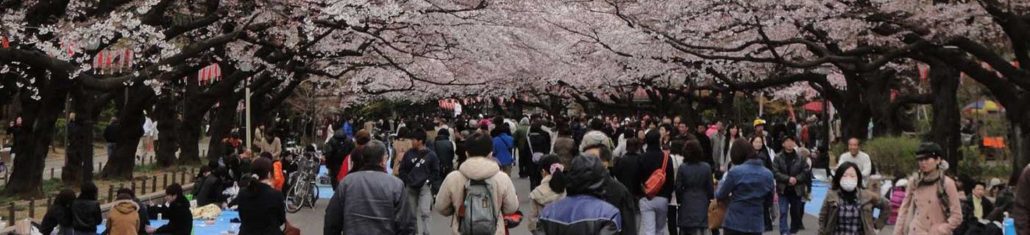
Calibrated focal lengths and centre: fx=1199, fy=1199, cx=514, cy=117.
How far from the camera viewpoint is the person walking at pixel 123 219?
995 cm

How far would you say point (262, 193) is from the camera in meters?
8.50

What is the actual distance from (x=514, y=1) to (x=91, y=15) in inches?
419

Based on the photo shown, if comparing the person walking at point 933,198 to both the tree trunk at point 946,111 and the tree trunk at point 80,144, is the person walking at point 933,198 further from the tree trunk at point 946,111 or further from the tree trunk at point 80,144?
the tree trunk at point 80,144

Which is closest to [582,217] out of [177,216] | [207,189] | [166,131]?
[177,216]

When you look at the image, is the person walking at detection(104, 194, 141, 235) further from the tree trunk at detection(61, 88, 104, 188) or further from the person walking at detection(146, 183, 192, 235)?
the tree trunk at detection(61, 88, 104, 188)

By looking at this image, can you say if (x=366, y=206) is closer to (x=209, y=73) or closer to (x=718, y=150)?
(x=718, y=150)

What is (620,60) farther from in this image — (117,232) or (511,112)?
(511,112)

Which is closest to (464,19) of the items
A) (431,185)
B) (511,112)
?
(431,185)

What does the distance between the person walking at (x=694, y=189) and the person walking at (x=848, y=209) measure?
987 millimetres

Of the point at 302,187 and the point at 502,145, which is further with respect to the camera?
the point at 502,145

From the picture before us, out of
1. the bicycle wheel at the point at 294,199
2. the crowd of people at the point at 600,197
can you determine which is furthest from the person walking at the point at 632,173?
the bicycle wheel at the point at 294,199

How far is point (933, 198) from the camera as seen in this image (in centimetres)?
835

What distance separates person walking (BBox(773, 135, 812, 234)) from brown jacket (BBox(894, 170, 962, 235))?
430 cm

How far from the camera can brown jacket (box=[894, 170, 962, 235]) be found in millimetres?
8234
